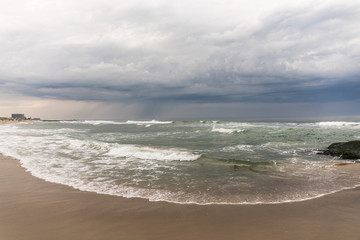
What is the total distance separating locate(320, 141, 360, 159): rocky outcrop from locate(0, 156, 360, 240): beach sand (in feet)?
22.5

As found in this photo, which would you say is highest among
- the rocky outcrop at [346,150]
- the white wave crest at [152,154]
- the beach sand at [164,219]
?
the rocky outcrop at [346,150]

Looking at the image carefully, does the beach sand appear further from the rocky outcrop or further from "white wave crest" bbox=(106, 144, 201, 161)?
the rocky outcrop

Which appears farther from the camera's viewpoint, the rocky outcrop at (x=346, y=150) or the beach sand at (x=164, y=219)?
the rocky outcrop at (x=346, y=150)

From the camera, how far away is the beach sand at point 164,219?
3.83 meters

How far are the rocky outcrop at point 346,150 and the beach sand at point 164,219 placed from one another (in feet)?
22.5

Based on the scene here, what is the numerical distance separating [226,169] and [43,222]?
6569mm

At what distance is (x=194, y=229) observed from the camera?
4.01m

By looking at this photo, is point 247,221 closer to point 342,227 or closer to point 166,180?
point 342,227

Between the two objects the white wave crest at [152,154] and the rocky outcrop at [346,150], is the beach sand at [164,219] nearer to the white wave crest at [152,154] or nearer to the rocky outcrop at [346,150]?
the white wave crest at [152,154]

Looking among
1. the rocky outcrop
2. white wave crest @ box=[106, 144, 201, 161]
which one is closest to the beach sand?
white wave crest @ box=[106, 144, 201, 161]

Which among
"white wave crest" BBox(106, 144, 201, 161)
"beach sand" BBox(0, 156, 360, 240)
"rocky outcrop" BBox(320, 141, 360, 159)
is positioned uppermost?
"rocky outcrop" BBox(320, 141, 360, 159)

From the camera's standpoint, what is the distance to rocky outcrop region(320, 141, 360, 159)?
11.5 m

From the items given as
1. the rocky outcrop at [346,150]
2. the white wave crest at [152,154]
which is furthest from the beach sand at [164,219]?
the rocky outcrop at [346,150]

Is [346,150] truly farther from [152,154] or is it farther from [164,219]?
[164,219]
